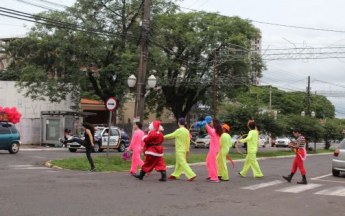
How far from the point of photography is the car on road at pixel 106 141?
2712 cm

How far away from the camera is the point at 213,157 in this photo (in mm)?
12828

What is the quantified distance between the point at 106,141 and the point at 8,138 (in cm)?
672

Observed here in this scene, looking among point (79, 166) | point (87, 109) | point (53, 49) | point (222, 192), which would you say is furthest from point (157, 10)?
point (222, 192)

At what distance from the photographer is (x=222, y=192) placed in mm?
10750

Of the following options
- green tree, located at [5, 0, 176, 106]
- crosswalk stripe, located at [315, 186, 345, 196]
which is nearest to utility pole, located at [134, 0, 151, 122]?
crosswalk stripe, located at [315, 186, 345, 196]

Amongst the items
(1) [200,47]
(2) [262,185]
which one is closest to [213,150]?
(2) [262,185]

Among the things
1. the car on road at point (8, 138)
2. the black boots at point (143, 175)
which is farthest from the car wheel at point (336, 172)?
the car on road at point (8, 138)

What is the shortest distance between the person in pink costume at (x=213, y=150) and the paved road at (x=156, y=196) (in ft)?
1.22

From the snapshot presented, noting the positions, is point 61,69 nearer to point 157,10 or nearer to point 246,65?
point 157,10

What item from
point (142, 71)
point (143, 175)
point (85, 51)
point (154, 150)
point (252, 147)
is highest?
point (85, 51)

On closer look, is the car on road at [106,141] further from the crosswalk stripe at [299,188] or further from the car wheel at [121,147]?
the crosswalk stripe at [299,188]

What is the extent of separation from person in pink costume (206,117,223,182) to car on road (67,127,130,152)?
14.4 meters

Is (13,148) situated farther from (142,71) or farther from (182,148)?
(182,148)

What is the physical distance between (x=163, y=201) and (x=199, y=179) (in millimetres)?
4464
